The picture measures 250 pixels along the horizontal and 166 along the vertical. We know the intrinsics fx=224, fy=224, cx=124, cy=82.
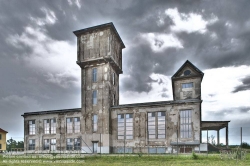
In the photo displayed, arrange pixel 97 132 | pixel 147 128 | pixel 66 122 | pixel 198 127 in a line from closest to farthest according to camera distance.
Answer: pixel 198 127 → pixel 147 128 → pixel 97 132 → pixel 66 122

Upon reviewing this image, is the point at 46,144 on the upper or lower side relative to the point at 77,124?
lower

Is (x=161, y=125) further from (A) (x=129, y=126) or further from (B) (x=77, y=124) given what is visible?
(B) (x=77, y=124)

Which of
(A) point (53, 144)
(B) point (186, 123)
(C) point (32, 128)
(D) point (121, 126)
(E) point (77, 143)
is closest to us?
(B) point (186, 123)

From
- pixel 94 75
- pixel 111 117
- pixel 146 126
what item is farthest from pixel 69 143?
pixel 146 126

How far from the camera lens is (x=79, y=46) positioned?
38.3m

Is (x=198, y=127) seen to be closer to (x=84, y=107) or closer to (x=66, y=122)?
(x=84, y=107)

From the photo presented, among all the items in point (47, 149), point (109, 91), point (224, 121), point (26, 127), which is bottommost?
point (47, 149)

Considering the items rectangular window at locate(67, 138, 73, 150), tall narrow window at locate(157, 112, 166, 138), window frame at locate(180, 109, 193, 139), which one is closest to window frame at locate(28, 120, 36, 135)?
rectangular window at locate(67, 138, 73, 150)

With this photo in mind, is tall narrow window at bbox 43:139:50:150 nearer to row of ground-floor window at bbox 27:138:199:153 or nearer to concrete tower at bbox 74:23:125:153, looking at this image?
row of ground-floor window at bbox 27:138:199:153

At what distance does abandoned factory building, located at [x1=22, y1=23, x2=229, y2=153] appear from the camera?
29812 millimetres

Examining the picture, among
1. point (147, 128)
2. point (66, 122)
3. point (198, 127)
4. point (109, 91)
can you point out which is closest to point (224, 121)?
point (198, 127)

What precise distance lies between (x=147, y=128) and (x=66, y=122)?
14.0 meters

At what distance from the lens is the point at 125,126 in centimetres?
3294

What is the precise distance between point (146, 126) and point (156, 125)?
145 cm
